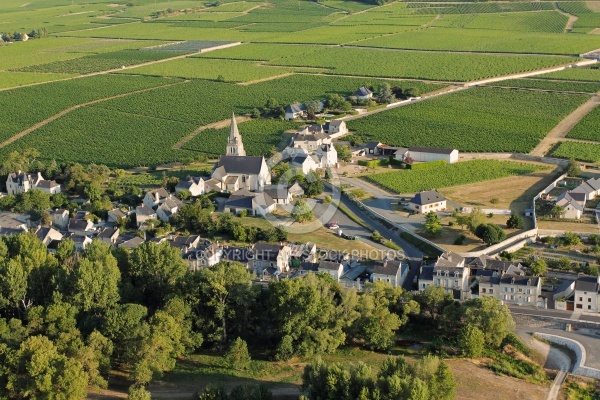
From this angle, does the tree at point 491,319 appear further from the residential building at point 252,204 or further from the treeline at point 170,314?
the residential building at point 252,204

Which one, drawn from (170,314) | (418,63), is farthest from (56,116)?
(170,314)

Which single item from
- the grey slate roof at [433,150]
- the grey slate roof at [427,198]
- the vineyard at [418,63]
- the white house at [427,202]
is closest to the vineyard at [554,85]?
the vineyard at [418,63]

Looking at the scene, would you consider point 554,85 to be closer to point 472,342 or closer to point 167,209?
point 167,209

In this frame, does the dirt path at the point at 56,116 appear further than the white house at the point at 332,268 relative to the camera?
Yes

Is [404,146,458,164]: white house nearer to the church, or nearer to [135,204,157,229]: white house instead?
the church

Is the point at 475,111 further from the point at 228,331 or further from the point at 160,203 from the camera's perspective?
the point at 228,331

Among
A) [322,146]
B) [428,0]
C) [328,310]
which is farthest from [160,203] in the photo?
[428,0]
